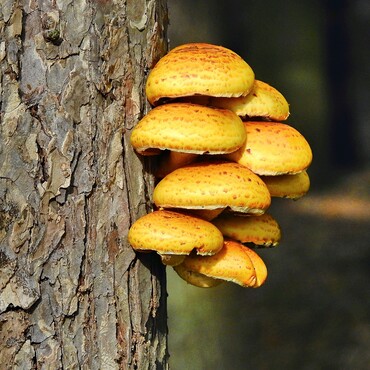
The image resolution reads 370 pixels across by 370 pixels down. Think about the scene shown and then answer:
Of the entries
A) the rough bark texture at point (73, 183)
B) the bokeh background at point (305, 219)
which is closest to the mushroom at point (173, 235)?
the rough bark texture at point (73, 183)

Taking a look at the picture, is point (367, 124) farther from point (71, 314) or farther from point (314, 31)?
point (71, 314)

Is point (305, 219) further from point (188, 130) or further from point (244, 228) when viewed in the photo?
point (188, 130)

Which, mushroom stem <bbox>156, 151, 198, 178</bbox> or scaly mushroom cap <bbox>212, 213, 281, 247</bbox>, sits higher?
mushroom stem <bbox>156, 151, 198, 178</bbox>

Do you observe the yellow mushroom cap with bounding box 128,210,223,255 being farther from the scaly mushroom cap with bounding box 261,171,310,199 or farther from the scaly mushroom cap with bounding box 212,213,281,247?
the scaly mushroom cap with bounding box 261,171,310,199

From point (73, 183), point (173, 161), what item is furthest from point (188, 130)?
point (73, 183)

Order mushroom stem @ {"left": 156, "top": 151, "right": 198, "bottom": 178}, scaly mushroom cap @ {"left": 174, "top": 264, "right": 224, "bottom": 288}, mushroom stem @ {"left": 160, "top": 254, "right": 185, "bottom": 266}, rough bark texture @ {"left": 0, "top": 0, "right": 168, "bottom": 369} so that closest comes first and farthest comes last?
rough bark texture @ {"left": 0, "top": 0, "right": 168, "bottom": 369} → mushroom stem @ {"left": 160, "top": 254, "right": 185, "bottom": 266} → mushroom stem @ {"left": 156, "top": 151, "right": 198, "bottom": 178} → scaly mushroom cap @ {"left": 174, "top": 264, "right": 224, "bottom": 288}

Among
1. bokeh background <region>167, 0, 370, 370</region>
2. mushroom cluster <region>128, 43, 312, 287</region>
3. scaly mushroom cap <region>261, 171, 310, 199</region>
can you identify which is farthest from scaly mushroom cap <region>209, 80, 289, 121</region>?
bokeh background <region>167, 0, 370, 370</region>

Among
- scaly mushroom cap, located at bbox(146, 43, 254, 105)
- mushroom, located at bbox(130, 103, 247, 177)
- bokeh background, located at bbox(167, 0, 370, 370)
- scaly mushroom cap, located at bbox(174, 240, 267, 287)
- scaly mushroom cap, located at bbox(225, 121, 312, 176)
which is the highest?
scaly mushroom cap, located at bbox(146, 43, 254, 105)

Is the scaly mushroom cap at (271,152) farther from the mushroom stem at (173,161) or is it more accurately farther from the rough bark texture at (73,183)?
the rough bark texture at (73,183)
